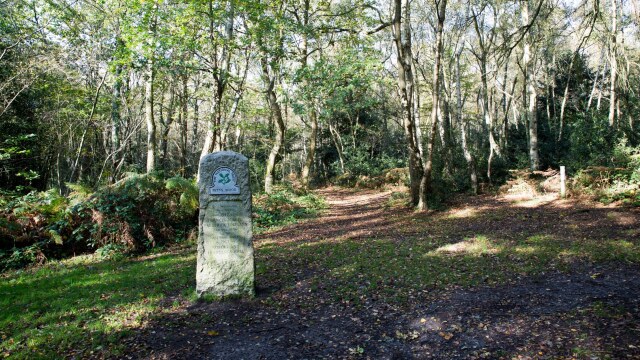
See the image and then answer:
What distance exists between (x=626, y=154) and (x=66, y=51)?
771 inches

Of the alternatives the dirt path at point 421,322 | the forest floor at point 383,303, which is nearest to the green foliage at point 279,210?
the forest floor at point 383,303

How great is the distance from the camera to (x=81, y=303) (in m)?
5.48

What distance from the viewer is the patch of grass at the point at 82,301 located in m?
4.19

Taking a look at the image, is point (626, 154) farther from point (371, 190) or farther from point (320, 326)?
point (371, 190)

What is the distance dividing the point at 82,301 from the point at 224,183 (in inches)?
112

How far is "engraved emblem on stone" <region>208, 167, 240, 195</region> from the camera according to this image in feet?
17.8

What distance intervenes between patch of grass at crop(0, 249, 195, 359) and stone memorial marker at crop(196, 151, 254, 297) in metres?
0.82

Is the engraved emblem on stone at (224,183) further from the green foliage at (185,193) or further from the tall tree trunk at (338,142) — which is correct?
the tall tree trunk at (338,142)

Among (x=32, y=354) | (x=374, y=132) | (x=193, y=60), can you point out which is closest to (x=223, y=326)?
(x=32, y=354)

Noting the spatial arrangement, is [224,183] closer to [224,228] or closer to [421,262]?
[224,228]

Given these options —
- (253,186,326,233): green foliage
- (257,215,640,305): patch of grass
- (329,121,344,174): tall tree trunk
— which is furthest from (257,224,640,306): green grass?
(329,121,344,174): tall tree trunk

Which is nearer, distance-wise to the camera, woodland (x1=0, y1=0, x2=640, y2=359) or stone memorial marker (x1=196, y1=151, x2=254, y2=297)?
woodland (x1=0, y1=0, x2=640, y2=359)

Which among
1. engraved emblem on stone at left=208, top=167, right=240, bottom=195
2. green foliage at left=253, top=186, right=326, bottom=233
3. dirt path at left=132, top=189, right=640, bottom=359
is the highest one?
engraved emblem on stone at left=208, top=167, right=240, bottom=195

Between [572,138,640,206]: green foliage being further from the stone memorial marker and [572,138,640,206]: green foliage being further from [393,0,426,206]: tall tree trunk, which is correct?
the stone memorial marker
